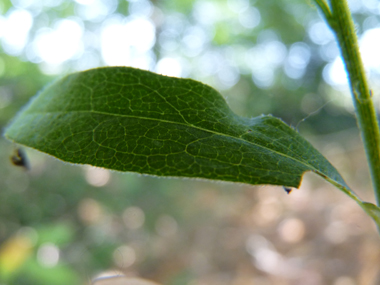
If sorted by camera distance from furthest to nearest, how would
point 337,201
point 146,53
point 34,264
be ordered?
point 146,53 < point 337,201 < point 34,264

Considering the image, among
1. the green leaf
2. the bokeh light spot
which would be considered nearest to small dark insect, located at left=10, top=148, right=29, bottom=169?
the green leaf

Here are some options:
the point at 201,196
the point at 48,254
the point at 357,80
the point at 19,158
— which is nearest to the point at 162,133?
the point at 357,80

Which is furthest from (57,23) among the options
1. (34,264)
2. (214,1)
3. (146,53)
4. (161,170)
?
(161,170)

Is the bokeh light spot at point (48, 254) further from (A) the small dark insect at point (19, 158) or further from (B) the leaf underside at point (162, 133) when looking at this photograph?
(B) the leaf underside at point (162, 133)

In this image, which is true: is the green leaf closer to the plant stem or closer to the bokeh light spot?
the plant stem

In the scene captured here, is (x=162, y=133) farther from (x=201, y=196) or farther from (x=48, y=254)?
(x=201, y=196)

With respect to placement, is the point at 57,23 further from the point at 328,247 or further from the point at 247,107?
the point at 328,247

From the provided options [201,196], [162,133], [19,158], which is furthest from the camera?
[201,196]
